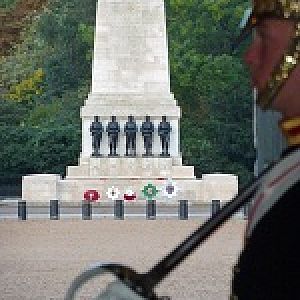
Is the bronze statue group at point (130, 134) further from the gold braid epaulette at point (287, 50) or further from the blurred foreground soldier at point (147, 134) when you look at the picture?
the gold braid epaulette at point (287, 50)

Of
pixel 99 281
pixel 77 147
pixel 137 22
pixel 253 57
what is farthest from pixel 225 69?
pixel 253 57

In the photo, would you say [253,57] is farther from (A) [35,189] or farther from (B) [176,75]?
(B) [176,75]

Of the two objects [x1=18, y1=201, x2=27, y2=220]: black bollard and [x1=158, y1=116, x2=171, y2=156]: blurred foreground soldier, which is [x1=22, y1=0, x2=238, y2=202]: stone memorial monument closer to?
[x1=158, y1=116, x2=171, y2=156]: blurred foreground soldier

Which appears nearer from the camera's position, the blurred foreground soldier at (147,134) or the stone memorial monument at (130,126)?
the stone memorial monument at (130,126)

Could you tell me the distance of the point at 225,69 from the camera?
68312 mm

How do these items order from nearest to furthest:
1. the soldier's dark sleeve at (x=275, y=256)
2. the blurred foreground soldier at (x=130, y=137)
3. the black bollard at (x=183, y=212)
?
the soldier's dark sleeve at (x=275, y=256)
the black bollard at (x=183, y=212)
the blurred foreground soldier at (x=130, y=137)

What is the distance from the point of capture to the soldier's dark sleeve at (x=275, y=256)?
236cm

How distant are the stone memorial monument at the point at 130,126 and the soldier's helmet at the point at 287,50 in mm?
44284

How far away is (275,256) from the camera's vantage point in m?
2.38

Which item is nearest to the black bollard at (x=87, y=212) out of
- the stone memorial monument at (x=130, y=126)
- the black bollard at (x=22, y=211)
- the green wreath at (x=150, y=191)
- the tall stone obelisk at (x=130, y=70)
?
the black bollard at (x=22, y=211)

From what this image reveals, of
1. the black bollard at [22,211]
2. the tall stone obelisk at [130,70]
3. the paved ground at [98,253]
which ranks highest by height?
the tall stone obelisk at [130,70]

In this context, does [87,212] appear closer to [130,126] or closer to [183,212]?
[183,212]

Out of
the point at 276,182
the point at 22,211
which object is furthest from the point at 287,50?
the point at 22,211

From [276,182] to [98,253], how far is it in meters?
20.6
